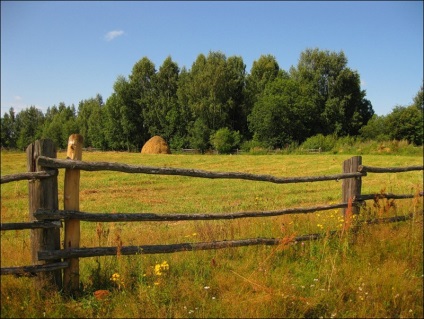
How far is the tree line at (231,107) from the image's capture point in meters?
50.6

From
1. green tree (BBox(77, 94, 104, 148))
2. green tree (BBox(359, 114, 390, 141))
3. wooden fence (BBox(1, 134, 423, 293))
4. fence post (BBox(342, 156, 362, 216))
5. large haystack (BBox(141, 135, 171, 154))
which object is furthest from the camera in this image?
green tree (BBox(77, 94, 104, 148))

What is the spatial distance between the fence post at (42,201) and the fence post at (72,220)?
11 centimetres

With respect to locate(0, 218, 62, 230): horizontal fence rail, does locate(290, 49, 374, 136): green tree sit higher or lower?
higher

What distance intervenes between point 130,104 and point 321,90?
108 feet

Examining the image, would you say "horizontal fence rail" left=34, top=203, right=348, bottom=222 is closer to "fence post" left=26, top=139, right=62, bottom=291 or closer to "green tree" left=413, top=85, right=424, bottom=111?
"fence post" left=26, top=139, right=62, bottom=291

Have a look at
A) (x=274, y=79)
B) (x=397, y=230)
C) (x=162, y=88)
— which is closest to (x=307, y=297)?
(x=397, y=230)

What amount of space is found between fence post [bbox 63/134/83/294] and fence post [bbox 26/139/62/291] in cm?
11

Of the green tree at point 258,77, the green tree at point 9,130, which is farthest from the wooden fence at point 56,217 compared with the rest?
the green tree at point 258,77

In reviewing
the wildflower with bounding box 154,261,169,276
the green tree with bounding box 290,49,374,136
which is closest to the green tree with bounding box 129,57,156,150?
the green tree with bounding box 290,49,374,136

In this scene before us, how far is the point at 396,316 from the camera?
10.4 feet

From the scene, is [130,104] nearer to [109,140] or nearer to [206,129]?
[109,140]

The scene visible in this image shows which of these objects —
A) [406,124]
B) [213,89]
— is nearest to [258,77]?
[213,89]

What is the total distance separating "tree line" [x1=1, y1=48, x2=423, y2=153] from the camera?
166ft

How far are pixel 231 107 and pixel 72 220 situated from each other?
51.2 metres
